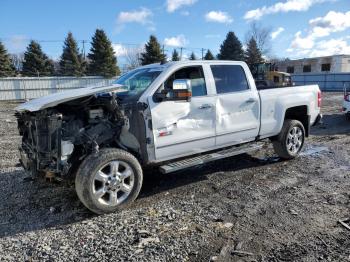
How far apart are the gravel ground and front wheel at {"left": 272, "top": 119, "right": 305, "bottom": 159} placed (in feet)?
1.07

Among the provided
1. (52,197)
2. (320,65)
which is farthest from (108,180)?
(320,65)

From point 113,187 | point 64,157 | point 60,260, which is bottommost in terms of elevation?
point 60,260

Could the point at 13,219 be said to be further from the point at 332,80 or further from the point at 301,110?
the point at 332,80

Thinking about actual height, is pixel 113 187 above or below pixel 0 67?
below

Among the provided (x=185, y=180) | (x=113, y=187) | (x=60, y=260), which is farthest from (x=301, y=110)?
(x=60, y=260)

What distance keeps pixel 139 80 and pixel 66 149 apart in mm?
1651

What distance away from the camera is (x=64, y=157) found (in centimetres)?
415

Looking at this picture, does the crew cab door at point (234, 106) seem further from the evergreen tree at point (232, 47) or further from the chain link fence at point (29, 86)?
the evergreen tree at point (232, 47)

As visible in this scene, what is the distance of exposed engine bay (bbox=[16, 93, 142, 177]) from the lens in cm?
417

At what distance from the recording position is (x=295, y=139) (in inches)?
265

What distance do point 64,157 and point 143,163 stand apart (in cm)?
113

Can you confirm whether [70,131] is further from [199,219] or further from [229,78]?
[229,78]

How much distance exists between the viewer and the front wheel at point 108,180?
407 centimetres

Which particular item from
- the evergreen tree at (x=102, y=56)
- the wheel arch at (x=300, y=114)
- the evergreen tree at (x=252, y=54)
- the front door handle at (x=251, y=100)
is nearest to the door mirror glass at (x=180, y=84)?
the front door handle at (x=251, y=100)
